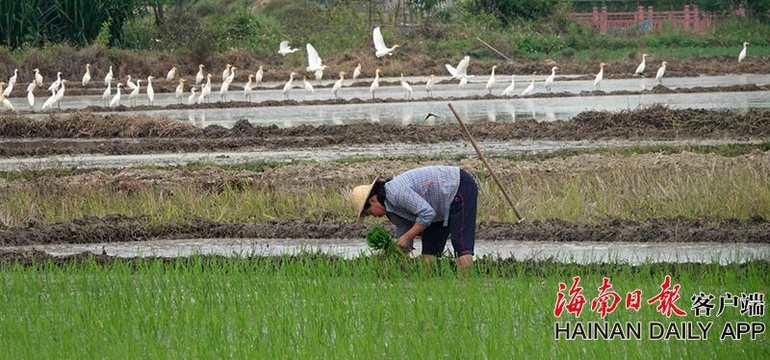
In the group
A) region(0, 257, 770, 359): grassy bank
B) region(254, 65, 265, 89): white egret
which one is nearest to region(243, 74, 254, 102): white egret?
region(254, 65, 265, 89): white egret

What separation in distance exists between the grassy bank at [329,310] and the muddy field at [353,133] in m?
8.81

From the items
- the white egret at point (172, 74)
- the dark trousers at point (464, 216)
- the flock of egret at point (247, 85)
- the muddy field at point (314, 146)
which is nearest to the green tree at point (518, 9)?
the flock of egret at point (247, 85)

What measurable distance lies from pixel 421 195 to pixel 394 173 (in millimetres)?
5348

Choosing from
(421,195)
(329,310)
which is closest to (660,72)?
(421,195)

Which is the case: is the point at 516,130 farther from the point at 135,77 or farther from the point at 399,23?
the point at 399,23

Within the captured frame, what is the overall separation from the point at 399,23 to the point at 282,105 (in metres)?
17.0

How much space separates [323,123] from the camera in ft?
71.5

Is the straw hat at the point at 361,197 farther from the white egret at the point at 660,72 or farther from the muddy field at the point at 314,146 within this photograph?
the white egret at the point at 660,72

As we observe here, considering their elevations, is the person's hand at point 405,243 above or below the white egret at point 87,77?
above

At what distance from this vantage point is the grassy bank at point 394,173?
11898 mm

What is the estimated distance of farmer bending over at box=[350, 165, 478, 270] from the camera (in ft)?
27.9

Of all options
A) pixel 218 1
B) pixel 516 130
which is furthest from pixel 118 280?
pixel 218 1

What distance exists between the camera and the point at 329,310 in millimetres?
7777

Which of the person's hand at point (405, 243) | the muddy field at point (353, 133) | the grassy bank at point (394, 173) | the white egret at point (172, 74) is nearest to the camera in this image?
the person's hand at point (405, 243)
